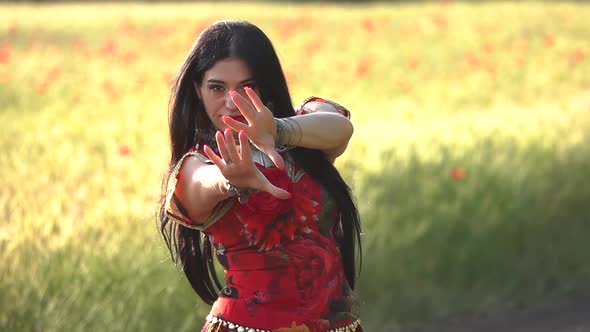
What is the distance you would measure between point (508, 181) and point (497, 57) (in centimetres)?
480

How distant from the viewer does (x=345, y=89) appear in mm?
10305

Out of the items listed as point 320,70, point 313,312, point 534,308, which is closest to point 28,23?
point 320,70

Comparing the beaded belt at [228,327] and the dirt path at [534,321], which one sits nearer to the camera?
the beaded belt at [228,327]

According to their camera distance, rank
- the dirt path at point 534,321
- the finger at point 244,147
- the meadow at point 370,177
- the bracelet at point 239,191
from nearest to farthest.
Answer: the finger at point 244,147
the bracelet at point 239,191
the meadow at point 370,177
the dirt path at point 534,321

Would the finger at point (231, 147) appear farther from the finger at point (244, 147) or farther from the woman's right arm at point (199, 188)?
the woman's right arm at point (199, 188)

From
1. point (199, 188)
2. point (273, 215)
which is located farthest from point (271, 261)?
point (199, 188)

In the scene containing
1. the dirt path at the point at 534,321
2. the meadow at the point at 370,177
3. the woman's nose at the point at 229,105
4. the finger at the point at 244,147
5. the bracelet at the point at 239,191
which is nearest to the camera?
the finger at the point at 244,147

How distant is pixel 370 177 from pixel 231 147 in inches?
152

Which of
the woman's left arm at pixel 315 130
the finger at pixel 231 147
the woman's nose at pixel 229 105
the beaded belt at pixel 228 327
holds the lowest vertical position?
the beaded belt at pixel 228 327

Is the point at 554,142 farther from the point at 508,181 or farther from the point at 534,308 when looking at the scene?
the point at 534,308

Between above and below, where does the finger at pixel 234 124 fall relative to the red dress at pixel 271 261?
above

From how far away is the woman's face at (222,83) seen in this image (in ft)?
11.8

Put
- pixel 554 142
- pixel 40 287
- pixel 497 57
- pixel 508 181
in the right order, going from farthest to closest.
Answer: pixel 497 57 < pixel 554 142 < pixel 508 181 < pixel 40 287

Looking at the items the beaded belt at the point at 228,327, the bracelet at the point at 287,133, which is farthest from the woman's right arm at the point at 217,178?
the beaded belt at the point at 228,327
